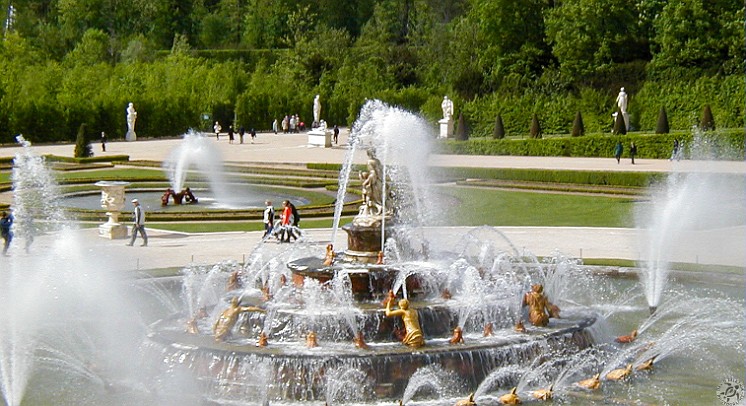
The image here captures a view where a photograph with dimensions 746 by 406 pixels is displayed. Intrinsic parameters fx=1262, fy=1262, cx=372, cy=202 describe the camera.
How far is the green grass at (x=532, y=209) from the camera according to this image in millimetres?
31203

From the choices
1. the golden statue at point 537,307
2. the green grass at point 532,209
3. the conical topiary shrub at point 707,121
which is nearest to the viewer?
the golden statue at point 537,307

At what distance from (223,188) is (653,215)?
1480cm

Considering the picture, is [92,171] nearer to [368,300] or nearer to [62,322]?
[62,322]

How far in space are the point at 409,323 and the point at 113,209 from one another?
13966mm

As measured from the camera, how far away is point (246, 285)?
2028 centimetres

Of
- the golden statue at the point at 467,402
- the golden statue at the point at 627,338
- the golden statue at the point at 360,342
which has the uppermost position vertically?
the golden statue at the point at 360,342

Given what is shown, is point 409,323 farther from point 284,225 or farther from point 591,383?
point 284,225

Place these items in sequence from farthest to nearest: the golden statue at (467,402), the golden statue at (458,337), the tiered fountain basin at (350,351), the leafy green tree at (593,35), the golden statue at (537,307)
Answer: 1. the leafy green tree at (593,35)
2. the golden statue at (537,307)
3. the golden statue at (458,337)
4. the tiered fountain basin at (350,351)
5. the golden statue at (467,402)

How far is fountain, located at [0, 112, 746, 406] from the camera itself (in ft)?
52.3

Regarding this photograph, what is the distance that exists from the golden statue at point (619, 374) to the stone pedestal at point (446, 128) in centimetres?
4881

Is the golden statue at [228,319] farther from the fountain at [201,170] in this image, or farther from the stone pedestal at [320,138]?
the stone pedestal at [320,138]

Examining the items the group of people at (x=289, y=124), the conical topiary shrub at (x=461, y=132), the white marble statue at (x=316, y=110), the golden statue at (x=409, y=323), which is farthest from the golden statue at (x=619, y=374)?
the group of people at (x=289, y=124)

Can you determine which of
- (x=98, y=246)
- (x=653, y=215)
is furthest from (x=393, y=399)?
(x=653, y=215)

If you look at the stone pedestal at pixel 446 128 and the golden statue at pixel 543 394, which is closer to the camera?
the golden statue at pixel 543 394
